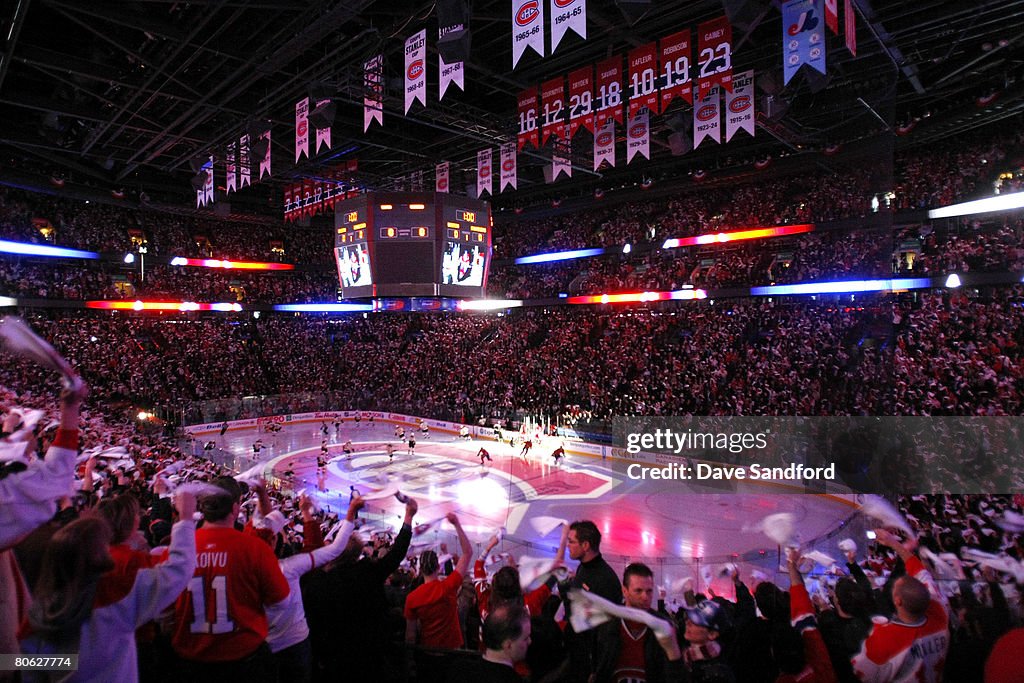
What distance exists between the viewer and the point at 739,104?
14.2 meters

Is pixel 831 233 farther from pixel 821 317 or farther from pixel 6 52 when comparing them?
pixel 6 52

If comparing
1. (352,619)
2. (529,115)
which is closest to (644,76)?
(529,115)

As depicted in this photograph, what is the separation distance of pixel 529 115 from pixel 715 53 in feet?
19.1

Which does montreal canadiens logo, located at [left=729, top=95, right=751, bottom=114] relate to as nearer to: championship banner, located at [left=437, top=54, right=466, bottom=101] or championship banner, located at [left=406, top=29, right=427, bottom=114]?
championship banner, located at [left=437, top=54, right=466, bottom=101]

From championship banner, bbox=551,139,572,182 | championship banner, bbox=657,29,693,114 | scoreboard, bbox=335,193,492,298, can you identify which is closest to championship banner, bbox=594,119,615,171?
championship banner, bbox=657,29,693,114

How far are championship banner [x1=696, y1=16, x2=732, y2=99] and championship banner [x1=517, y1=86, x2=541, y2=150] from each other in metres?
5.22

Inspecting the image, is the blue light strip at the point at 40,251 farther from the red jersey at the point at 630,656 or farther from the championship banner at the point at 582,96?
the red jersey at the point at 630,656

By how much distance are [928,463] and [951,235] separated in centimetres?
1361

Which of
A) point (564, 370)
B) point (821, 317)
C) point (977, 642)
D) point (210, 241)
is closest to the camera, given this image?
point (977, 642)

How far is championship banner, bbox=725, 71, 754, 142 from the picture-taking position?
45.5ft

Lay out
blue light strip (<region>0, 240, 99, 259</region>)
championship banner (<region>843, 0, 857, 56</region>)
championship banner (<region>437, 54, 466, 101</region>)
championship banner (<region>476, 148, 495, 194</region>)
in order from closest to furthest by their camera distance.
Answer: championship banner (<region>843, 0, 857, 56</region>)
championship banner (<region>437, 54, 466, 101</region>)
championship banner (<region>476, 148, 495, 194</region>)
blue light strip (<region>0, 240, 99, 259</region>)

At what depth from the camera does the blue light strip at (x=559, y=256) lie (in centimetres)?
3253

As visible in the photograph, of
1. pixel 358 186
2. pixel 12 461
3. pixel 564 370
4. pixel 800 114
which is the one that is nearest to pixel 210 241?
pixel 358 186

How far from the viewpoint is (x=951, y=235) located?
19516mm
